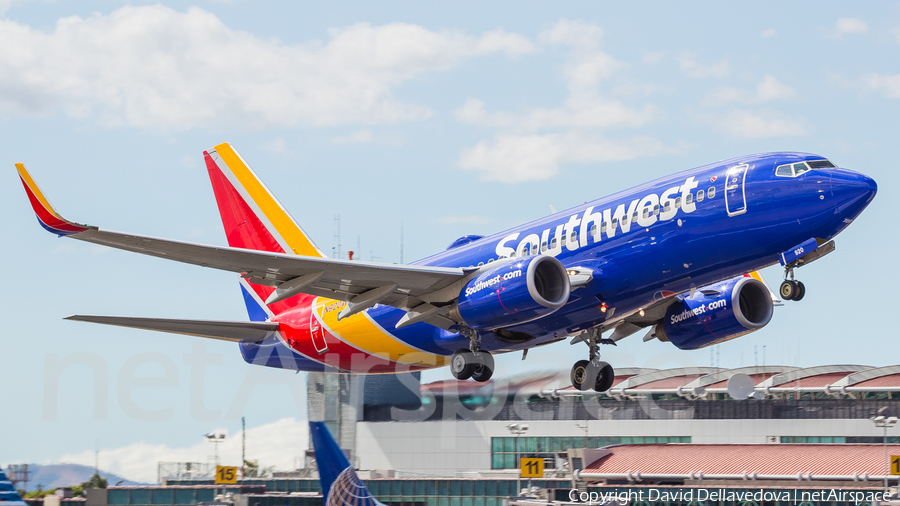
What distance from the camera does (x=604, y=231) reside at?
87.0 ft

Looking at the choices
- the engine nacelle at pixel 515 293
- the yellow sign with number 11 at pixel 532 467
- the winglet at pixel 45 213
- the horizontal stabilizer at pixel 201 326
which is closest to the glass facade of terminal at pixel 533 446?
the yellow sign with number 11 at pixel 532 467

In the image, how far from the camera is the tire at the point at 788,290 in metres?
24.5

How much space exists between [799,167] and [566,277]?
6299 mm

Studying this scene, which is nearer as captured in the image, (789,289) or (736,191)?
(736,191)

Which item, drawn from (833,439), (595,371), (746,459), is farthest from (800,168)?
(833,439)

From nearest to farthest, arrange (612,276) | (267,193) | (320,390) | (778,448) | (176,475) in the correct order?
(612,276)
(267,193)
(778,448)
(176,475)
(320,390)

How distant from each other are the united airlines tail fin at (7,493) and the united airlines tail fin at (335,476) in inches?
376

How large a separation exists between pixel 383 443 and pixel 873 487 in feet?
95.9

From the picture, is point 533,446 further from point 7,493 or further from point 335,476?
point 7,493

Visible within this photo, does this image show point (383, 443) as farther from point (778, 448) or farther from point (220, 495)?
point (778, 448)

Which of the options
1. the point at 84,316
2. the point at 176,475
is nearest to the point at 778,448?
the point at 176,475

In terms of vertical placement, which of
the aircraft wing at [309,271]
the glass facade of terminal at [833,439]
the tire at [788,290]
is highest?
the aircraft wing at [309,271]

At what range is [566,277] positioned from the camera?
2608 centimetres

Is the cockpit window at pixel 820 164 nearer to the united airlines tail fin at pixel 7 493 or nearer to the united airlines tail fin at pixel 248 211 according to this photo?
the united airlines tail fin at pixel 248 211
